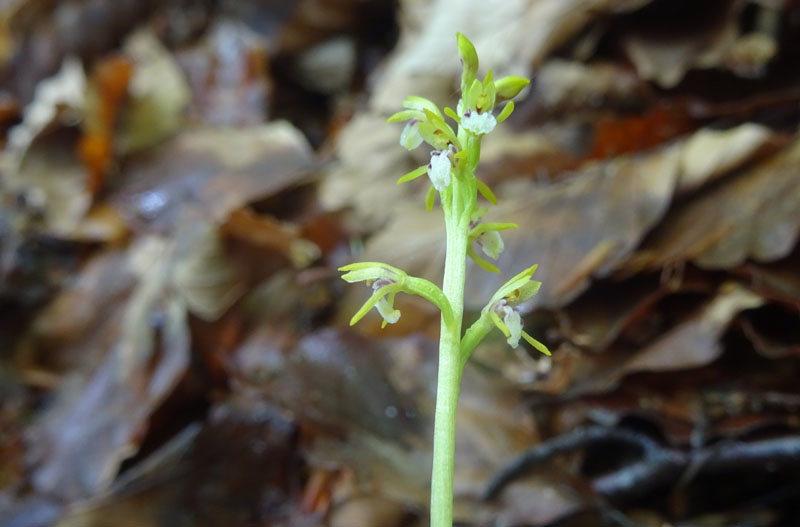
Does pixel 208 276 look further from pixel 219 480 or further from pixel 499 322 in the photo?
pixel 499 322

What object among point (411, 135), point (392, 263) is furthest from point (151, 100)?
point (411, 135)

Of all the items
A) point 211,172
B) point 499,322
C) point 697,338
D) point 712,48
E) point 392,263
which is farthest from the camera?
point 211,172

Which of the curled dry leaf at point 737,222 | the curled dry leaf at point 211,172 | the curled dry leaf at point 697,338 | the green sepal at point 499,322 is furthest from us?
the curled dry leaf at point 211,172

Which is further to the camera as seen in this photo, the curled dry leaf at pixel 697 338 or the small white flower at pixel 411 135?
the curled dry leaf at pixel 697 338

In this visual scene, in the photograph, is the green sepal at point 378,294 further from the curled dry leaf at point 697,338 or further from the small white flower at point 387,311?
the curled dry leaf at point 697,338

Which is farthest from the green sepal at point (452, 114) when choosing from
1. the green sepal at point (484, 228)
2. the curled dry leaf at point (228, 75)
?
the curled dry leaf at point (228, 75)

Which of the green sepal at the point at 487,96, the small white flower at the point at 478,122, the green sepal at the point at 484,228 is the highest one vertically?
the green sepal at the point at 487,96
